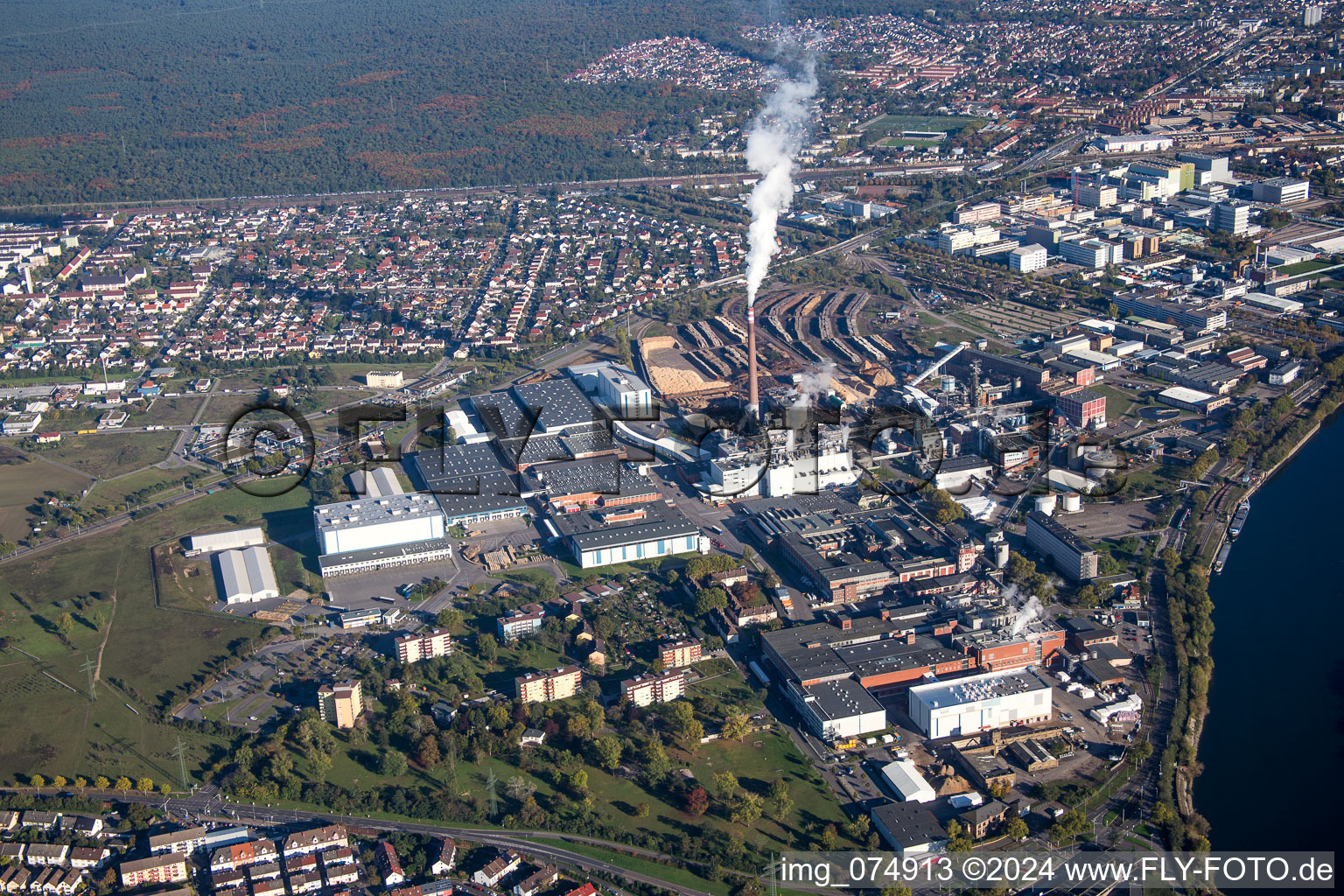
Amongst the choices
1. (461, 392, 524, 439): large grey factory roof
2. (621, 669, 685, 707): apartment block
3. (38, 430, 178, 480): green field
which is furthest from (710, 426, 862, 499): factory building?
(38, 430, 178, 480): green field

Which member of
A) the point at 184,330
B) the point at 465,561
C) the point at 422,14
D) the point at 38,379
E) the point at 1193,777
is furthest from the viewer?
the point at 422,14

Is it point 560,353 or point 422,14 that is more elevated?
point 422,14

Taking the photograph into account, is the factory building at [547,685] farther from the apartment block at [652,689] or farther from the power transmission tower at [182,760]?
the power transmission tower at [182,760]

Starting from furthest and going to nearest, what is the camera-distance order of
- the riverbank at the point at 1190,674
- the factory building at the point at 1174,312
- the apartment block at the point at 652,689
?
the factory building at the point at 1174,312 → the apartment block at the point at 652,689 → the riverbank at the point at 1190,674

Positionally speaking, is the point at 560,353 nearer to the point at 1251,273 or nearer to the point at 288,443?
the point at 288,443

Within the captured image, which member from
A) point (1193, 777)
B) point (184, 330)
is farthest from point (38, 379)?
point (1193, 777)

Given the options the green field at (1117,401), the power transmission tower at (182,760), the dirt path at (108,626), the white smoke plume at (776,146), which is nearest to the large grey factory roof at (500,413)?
the white smoke plume at (776,146)

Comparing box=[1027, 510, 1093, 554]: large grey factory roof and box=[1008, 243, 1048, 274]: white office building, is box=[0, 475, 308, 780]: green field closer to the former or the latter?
box=[1027, 510, 1093, 554]: large grey factory roof

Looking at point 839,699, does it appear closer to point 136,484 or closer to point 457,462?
point 457,462
